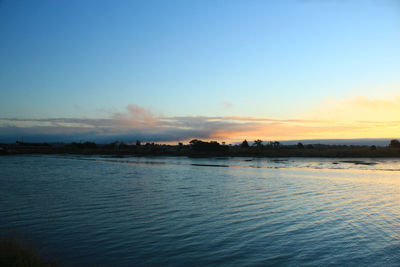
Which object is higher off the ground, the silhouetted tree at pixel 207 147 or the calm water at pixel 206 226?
the silhouetted tree at pixel 207 147

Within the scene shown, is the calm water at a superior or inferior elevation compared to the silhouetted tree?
inferior

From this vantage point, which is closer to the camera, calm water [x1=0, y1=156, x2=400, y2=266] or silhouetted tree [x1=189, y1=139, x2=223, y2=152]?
calm water [x1=0, y1=156, x2=400, y2=266]

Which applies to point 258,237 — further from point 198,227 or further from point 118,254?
point 118,254

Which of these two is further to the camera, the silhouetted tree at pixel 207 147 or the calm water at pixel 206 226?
the silhouetted tree at pixel 207 147

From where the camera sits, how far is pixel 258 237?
36.3 ft

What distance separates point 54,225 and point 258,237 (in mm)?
7495

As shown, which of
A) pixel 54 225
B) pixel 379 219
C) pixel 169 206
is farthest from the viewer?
pixel 169 206

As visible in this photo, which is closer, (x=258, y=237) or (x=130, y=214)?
(x=258, y=237)

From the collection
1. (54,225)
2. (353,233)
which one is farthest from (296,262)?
(54,225)

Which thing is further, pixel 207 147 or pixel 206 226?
pixel 207 147

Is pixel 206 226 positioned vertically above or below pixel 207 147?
below

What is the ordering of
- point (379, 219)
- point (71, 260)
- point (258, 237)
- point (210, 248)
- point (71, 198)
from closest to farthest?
point (71, 260)
point (210, 248)
point (258, 237)
point (379, 219)
point (71, 198)

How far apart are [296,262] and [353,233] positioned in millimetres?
3945

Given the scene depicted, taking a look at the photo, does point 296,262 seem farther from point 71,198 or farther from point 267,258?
point 71,198
